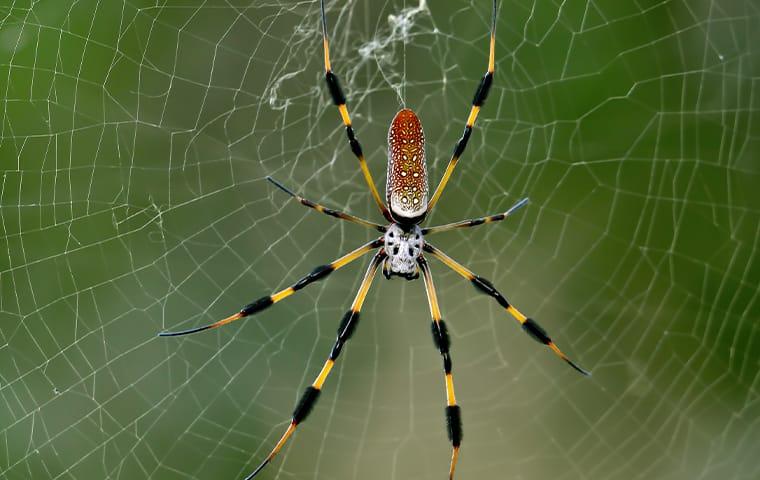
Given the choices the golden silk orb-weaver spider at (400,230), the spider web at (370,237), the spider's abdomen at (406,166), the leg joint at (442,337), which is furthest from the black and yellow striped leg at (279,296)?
the spider web at (370,237)

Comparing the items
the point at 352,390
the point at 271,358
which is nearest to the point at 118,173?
the point at 271,358

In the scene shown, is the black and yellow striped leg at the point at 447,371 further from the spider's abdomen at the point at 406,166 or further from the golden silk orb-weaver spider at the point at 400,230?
the spider's abdomen at the point at 406,166

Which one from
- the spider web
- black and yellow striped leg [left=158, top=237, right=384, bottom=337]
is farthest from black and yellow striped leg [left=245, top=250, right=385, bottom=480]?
the spider web

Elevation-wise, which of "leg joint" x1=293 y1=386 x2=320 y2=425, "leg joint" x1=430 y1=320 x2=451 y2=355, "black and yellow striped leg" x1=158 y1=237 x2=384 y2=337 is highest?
"black and yellow striped leg" x1=158 y1=237 x2=384 y2=337

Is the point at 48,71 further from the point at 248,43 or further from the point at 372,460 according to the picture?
the point at 372,460

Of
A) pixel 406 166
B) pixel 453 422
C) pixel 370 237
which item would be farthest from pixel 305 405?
pixel 370 237

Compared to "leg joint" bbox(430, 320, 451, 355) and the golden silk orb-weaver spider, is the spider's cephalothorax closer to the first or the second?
the golden silk orb-weaver spider
